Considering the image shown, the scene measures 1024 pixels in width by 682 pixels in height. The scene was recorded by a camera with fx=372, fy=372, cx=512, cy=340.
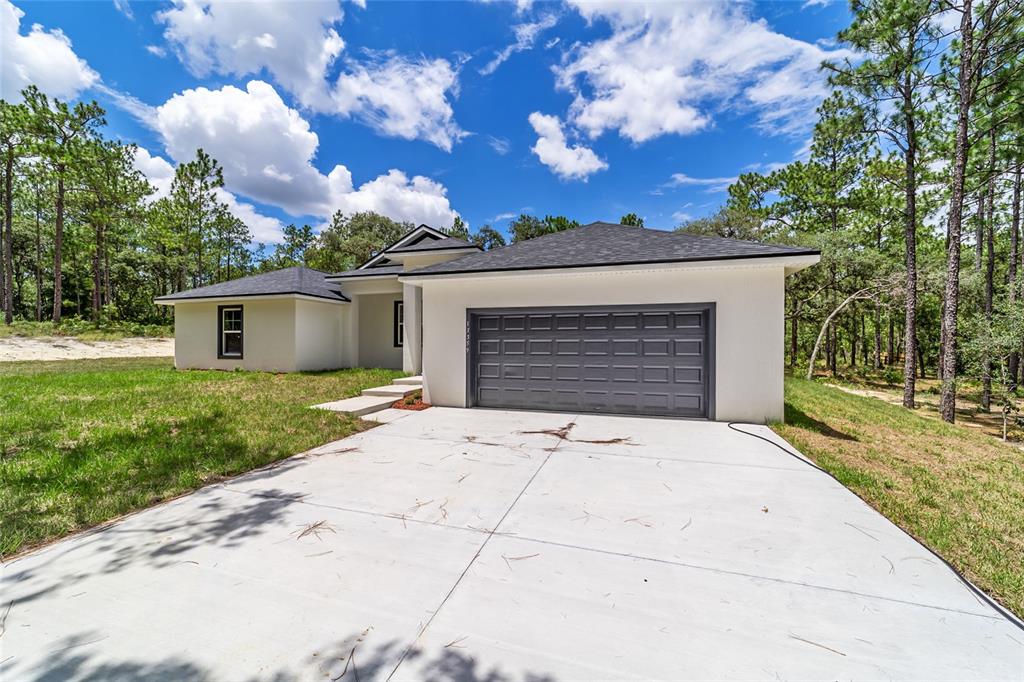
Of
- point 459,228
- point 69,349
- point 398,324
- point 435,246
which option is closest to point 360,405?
point 435,246

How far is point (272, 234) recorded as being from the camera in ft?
126

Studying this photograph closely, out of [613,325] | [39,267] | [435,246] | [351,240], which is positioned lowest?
[613,325]

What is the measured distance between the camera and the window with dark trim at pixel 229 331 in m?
12.9

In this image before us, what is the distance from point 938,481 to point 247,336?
1640 cm

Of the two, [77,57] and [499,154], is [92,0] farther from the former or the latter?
[499,154]

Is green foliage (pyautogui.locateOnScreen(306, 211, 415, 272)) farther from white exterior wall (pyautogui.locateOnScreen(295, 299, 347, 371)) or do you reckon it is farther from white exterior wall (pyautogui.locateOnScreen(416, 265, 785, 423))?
white exterior wall (pyautogui.locateOnScreen(416, 265, 785, 423))

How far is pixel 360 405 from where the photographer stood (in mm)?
7484

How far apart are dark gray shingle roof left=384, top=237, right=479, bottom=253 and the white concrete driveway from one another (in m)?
8.71

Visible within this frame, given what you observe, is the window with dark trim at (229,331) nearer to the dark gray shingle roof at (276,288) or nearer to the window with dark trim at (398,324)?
the dark gray shingle roof at (276,288)

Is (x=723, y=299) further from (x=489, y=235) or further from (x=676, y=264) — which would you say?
(x=489, y=235)

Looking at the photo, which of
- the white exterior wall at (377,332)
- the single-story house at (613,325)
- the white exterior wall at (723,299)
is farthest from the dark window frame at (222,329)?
the white exterior wall at (723,299)

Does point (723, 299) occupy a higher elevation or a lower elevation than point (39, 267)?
lower

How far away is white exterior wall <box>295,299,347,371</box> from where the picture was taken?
12266mm

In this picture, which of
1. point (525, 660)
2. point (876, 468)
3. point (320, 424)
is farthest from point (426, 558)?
point (876, 468)
